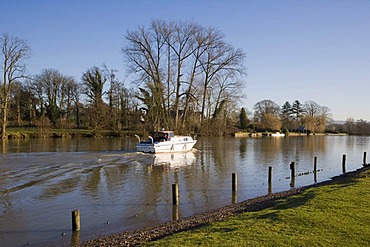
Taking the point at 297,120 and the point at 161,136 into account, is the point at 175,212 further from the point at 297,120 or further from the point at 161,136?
the point at 297,120

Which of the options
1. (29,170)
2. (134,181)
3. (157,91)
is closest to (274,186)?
(134,181)

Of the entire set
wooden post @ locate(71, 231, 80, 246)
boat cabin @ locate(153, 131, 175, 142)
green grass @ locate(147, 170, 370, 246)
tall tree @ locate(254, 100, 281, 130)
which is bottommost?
wooden post @ locate(71, 231, 80, 246)

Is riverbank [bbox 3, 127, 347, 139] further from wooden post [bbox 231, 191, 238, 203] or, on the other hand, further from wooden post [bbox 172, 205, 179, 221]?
wooden post [bbox 172, 205, 179, 221]

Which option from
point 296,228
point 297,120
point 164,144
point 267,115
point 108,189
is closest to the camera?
point 296,228

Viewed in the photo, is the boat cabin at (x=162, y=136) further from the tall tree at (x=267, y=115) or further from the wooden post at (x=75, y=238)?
the tall tree at (x=267, y=115)

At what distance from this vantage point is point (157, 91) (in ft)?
150

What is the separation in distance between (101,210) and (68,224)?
5.88ft

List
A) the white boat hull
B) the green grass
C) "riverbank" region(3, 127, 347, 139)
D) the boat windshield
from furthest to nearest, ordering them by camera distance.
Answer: "riverbank" region(3, 127, 347, 139), the boat windshield, the white boat hull, the green grass

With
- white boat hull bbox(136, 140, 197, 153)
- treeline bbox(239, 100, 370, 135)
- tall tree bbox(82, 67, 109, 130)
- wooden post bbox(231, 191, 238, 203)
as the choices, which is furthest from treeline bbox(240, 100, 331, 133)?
wooden post bbox(231, 191, 238, 203)

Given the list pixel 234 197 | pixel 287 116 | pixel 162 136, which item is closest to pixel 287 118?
pixel 287 116

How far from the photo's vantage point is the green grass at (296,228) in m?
6.14

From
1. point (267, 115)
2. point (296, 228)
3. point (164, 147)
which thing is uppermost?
point (267, 115)

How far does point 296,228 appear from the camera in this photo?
691 cm

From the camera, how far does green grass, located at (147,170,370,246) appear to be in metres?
6.14
